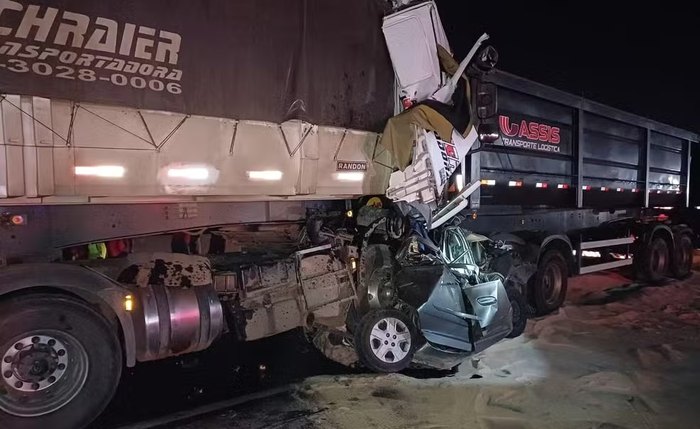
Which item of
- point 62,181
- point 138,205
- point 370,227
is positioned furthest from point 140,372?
point 370,227

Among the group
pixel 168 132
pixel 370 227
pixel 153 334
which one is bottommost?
pixel 153 334

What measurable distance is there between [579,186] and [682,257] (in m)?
4.50

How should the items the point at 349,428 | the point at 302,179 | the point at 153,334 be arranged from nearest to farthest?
the point at 349,428, the point at 153,334, the point at 302,179

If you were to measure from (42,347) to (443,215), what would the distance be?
13.3 ft

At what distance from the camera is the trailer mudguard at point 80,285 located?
11.5 feet

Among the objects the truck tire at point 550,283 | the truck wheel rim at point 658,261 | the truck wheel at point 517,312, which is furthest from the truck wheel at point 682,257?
the truck wheel at point 517,312

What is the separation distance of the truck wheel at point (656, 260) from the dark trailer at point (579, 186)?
0.02m

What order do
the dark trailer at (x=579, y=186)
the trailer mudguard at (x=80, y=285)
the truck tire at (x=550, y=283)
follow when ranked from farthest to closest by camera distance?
the truck tire at (x=550, y=283) → the dark trailer at (x=579, y=186) → the trailer mudguard at (x=80, y=285)

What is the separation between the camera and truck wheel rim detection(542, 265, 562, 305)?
7609 mm

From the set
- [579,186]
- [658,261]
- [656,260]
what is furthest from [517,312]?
[658,261]

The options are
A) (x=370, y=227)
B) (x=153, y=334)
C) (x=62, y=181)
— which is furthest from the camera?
(x=370, y=227)

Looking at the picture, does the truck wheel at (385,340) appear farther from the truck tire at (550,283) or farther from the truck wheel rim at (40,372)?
the truck tire at (550,283)

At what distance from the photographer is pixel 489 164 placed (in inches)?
261

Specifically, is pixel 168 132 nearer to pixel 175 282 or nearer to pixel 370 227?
pixel 175 282
